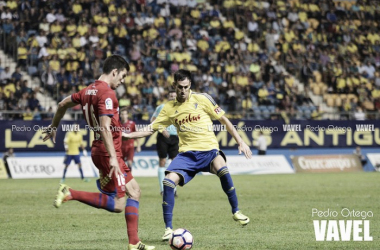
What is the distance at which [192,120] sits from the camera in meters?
11.0

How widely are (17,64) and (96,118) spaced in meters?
21.8

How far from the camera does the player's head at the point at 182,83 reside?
34.7 feet

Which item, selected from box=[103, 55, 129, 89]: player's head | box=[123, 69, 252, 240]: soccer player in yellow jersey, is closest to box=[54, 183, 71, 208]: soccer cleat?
box=[103, 55, 129, 89]: player's head

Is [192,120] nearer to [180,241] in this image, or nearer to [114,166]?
[180,241]

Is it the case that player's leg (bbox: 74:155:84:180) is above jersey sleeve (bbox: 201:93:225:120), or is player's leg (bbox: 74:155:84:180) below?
below

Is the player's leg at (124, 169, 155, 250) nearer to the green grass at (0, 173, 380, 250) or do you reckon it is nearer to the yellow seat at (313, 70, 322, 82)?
the green grass at (0, 173, 380, 250)

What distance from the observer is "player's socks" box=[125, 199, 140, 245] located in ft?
29.0

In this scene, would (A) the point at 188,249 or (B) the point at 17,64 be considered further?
(B) the point at 17,64

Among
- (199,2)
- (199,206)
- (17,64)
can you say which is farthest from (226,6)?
(199,206)

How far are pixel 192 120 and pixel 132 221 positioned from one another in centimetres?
256

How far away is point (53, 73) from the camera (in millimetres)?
29141

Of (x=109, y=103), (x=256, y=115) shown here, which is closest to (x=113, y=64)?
(x=109, y=103)

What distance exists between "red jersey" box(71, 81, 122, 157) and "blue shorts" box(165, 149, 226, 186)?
5.71 ft

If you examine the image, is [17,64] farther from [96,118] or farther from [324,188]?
[96,118]
